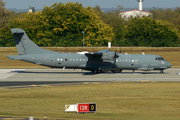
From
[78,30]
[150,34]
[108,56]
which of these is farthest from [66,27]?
[108,56]

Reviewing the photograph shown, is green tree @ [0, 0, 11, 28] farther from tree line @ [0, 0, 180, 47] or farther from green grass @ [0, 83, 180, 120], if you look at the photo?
green grass @ [0, 83, 180, 120]

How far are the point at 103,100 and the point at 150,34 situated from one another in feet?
251

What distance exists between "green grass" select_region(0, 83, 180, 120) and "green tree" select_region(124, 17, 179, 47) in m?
62.9

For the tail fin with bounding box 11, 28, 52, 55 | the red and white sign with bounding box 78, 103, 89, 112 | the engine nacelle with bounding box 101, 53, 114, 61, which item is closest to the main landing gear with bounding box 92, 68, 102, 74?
the engine nacelle with bounding box 101, 53, 114, 61

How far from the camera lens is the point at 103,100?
83.0ft

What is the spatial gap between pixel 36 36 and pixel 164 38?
47.4 meters

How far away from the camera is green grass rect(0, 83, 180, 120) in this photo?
1947 cm

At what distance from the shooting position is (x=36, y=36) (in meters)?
96.7

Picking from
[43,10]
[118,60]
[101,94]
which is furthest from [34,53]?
[43,10]

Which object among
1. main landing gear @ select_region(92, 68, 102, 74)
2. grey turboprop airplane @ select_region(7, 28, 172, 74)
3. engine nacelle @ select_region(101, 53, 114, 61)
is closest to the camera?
engine nacelle @ select_region(101, 53, 114, 61)

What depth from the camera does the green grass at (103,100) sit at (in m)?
19.5

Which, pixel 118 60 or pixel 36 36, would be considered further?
pixel 36 36

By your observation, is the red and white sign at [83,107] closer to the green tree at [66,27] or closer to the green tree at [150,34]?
the green tree at [66,27]

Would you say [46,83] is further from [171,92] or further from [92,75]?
[171,92]
